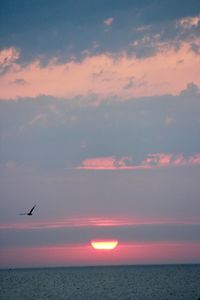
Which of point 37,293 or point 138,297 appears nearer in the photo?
point 138,297

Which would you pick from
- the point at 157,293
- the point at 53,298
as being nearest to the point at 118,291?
the point at 157,293

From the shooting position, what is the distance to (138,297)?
393ft

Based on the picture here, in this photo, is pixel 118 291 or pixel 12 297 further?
pixel 118 291

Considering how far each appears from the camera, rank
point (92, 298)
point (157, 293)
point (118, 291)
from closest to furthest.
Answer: point (92, 298)
point (157, 293)
point (118, 291)

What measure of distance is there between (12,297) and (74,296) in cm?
1398

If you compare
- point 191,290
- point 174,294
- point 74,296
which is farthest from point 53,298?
point 191,290

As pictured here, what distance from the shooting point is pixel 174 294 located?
407 ft

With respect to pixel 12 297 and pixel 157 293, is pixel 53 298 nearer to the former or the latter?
pixel 12 297

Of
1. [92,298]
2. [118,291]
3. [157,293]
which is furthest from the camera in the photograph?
[118,291]

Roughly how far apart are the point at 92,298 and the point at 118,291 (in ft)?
66.5

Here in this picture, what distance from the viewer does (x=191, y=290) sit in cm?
13562

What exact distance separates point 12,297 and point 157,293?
109 feet

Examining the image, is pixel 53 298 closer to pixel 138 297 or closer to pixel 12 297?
pixel 12 297

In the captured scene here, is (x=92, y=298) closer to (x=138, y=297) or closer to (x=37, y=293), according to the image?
(x=138, y=297)
